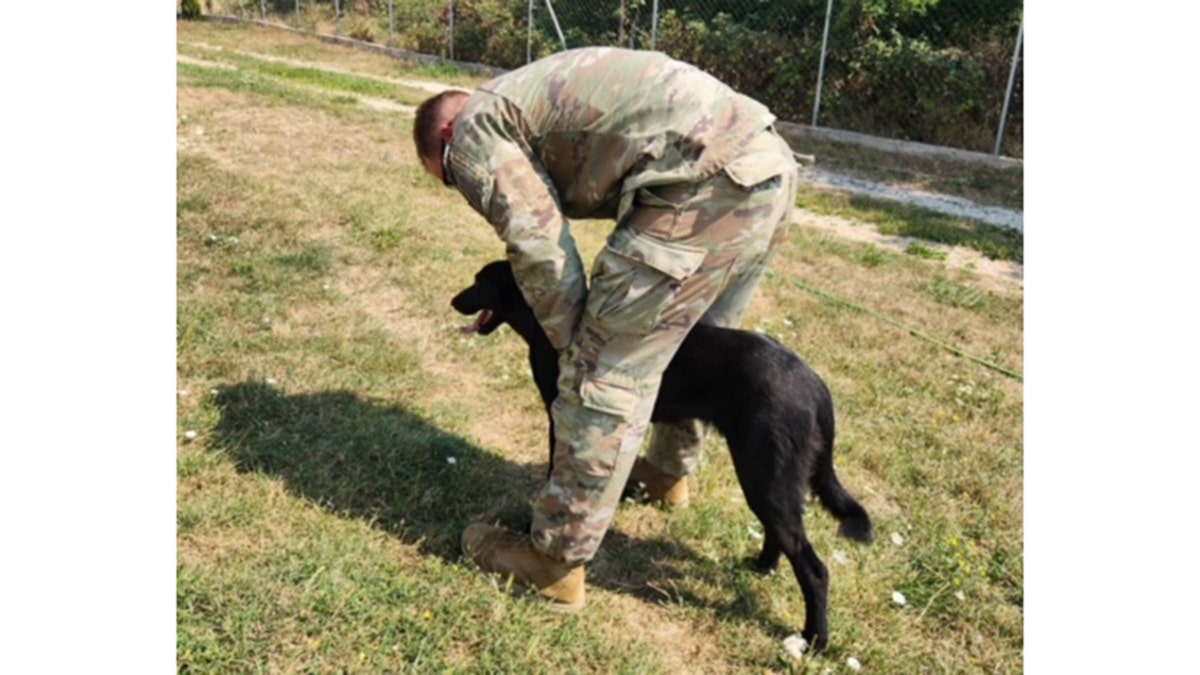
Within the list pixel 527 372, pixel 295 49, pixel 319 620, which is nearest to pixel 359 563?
pixel 319 620

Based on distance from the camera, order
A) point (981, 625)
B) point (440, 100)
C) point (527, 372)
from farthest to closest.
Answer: point (527, 372) → point (981, 625) → point (440, 100)

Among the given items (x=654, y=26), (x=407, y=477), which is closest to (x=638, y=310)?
(x=407, y=477)

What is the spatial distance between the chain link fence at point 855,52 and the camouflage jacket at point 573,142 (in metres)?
8.65

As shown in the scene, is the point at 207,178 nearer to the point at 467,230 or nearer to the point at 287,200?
the point at 287,200

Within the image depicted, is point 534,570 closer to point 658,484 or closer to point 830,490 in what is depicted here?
point 658,484

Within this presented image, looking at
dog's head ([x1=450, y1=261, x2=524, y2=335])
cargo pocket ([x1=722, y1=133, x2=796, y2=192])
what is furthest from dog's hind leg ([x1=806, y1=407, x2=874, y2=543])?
dog's head ([x1=450, y1=261, x2=524, y2=335])

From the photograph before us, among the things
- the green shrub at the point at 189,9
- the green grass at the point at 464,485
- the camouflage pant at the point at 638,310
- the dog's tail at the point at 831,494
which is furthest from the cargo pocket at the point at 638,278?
the green shrub at the point at 189,9

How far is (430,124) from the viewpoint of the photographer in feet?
8.88

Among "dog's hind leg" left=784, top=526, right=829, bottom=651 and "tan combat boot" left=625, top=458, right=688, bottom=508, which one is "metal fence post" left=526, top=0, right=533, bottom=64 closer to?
"tan combat boot" left=625, top=458, right=688, bottom=508

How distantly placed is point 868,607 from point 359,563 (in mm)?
1838

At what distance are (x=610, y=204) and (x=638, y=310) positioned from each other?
17.5 inches

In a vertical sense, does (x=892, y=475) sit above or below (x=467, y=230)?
below

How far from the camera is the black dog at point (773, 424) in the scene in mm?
2596

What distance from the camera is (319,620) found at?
8.38 feet
